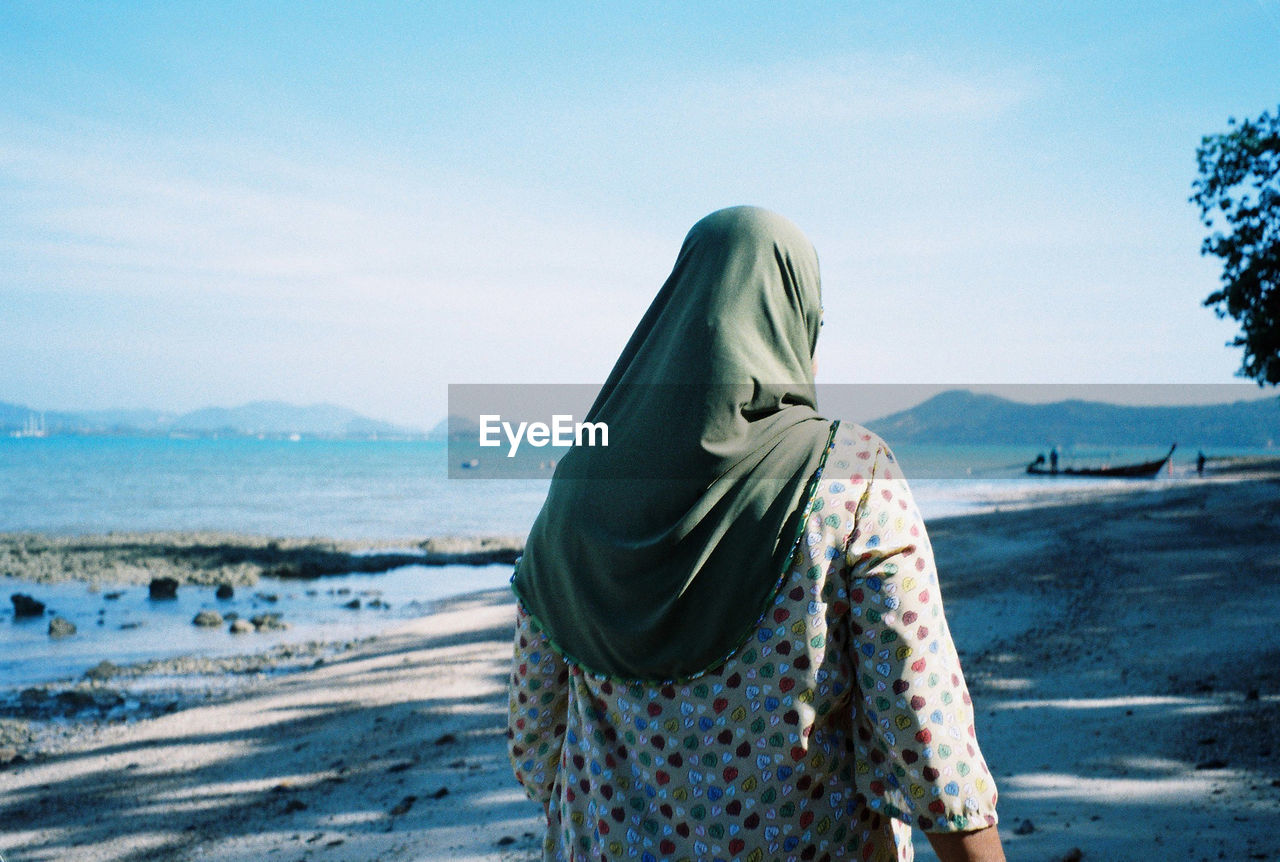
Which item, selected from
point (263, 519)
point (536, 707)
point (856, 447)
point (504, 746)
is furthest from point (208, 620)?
point (263, 519)

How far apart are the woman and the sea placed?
0.64 metres

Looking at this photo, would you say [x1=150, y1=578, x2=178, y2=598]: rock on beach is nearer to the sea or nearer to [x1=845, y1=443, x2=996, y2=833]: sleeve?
the sea

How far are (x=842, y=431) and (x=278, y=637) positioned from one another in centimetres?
1265

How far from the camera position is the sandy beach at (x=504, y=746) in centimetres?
425

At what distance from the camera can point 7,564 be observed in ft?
64.2

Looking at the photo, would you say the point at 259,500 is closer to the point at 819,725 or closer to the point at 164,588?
the point at 164,588

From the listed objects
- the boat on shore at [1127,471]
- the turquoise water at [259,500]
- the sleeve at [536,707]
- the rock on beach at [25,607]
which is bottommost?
the turquoise water at [259,500]

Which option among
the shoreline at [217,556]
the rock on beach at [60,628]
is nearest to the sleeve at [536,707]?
the rock on beach at [60,628]

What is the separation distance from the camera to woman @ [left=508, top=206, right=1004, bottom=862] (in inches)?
48.2

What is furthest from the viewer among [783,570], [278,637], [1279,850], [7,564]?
[7,564]

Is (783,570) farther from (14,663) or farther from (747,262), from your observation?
(14,663)

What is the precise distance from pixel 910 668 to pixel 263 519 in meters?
33.9

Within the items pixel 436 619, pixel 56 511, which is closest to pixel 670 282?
pixel 436 619

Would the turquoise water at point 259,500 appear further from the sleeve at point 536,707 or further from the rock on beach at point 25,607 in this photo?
the sleeve at point 536,707
